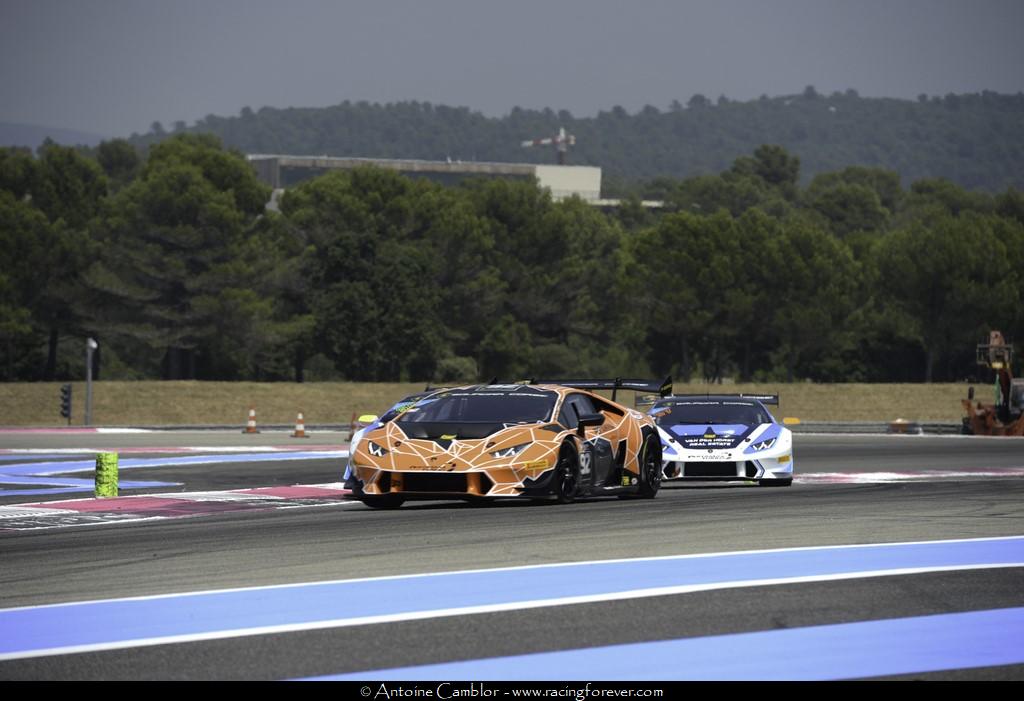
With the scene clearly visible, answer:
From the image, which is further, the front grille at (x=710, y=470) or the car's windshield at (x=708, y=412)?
the car's windshield at (x=708, y=412)

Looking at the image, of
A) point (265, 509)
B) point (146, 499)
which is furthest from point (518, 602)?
point (146, 499)

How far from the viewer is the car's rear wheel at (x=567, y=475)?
15.9 meters

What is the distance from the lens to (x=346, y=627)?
798 cm

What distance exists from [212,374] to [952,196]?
85737 mm

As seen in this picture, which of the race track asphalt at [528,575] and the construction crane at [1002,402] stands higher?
the race track asphalt at [528,575]

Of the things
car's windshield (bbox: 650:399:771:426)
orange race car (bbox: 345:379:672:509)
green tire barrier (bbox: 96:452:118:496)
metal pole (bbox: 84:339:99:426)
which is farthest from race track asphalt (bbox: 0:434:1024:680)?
metal pole (bbox: 84:339:99:426)

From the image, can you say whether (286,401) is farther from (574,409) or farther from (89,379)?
(574,409)

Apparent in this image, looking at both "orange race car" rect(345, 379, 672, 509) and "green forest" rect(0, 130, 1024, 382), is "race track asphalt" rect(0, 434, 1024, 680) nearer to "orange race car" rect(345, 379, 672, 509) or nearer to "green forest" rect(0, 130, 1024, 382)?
"orange race car" rect(345, 379, 672, 509)

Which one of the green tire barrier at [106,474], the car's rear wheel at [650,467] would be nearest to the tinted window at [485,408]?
the car's rear wheel at [650,467]

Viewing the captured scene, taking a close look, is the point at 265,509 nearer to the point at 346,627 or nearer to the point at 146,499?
the point at 146,499

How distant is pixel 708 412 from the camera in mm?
21438

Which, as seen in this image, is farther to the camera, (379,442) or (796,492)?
(796,492)

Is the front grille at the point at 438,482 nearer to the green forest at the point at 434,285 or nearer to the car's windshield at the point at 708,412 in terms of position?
the car's windshield at the point at 708,412

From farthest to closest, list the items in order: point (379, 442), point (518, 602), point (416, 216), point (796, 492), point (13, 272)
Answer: point (416, 216) < point (13, 272) < point (796, 492) < point (379, 442) < point (518, 602)
